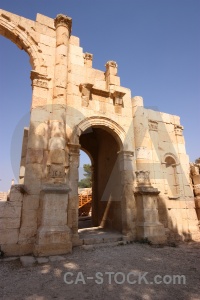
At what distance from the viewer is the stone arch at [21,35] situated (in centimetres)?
598

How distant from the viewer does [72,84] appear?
21.4 feet

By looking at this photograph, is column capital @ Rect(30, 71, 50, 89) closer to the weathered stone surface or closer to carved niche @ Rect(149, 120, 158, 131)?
carved niche @ Rect(149, 120, 158, 131)

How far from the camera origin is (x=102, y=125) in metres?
6.74

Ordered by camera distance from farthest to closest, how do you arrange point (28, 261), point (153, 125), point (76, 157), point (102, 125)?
point (153, 125) → point (102, 125) → point (76, 157) → point (28, 261)

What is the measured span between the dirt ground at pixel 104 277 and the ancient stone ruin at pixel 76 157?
70 centimetres

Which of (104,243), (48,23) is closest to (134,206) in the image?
(104,243)

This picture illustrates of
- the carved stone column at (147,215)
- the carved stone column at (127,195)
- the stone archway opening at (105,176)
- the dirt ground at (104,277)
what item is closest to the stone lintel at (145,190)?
the carved stone column at (147,215)

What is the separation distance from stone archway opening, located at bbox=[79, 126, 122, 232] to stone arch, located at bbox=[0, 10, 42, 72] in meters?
2.88

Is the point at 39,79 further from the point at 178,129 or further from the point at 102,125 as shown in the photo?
the point at 178,129

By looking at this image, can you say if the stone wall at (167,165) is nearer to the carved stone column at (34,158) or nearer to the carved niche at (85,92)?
the carved niche at (85,92)

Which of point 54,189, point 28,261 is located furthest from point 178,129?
point 28,261

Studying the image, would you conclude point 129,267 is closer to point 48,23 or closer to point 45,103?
point 45,103

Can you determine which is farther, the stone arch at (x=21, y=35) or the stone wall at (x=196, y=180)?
the stone wall at (x=196, y=180)

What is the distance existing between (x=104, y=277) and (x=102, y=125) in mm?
4587
